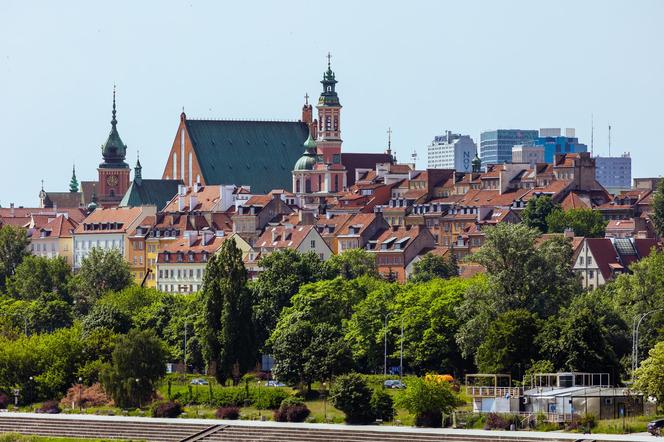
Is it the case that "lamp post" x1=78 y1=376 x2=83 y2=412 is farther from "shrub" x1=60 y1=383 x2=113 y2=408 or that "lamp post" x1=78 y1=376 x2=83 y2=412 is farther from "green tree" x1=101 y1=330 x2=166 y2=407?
"green tree" x1=101 y1=330 x2=166 y2=407

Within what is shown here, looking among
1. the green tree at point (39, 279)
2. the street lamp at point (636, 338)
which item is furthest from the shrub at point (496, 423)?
the green tree at point (39, 279)

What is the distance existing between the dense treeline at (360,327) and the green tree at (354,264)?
23.6 metres

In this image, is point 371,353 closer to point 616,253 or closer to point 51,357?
point 51,357

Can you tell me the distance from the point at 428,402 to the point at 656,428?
38.8 ft

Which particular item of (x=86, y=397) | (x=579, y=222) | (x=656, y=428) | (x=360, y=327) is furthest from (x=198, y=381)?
(x=579, y=222)

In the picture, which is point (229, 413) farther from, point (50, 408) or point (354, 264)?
point (354, 264)

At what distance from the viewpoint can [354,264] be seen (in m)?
176

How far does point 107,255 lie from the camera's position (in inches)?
7367

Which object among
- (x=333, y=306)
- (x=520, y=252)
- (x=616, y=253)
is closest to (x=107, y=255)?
(x=616, y=253)

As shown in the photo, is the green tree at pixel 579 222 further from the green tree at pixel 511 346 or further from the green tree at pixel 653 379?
the green tree at pixel 653 379

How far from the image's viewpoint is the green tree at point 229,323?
127875 mm

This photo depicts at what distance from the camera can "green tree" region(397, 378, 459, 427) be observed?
105 metres

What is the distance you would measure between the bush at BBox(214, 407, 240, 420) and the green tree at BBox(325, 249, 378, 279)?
51731 millimetres

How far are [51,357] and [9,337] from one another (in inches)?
674
